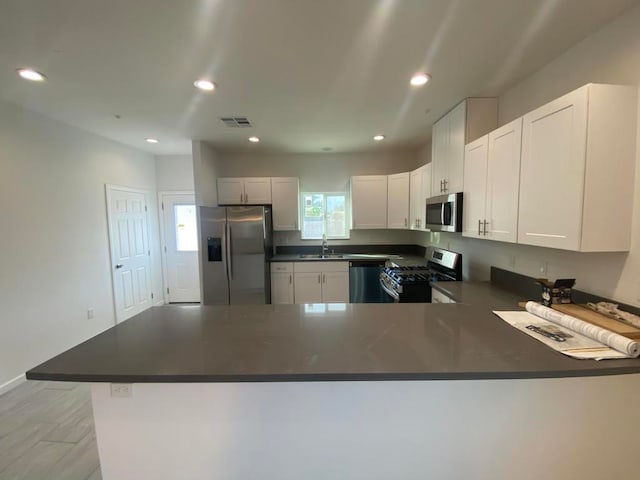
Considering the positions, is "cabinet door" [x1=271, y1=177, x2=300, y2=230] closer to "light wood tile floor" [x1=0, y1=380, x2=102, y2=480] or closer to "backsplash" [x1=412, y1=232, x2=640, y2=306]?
"backsplash" [x1=412, y1=232, x2=640, y2=306]

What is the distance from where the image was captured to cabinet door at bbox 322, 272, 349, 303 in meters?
4.08

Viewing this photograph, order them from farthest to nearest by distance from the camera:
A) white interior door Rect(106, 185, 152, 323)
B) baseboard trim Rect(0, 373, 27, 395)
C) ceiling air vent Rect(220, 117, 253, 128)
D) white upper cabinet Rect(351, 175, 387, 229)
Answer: white upper cabinet Rect(351, 175, 387, 229) < white interior door Rect(106, 185, 152, 323) < ceiling air vent Rect(220, 117, 253, 128) < baseboard trim Rect(0, 373, 27, 395)

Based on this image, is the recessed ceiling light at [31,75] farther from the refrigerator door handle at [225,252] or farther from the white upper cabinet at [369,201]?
the white upper cabinet at [369,201]

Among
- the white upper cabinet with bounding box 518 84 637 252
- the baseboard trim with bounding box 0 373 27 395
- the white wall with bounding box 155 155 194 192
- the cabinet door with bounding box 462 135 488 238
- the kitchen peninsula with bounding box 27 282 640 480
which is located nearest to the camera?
the kitchen peninsula with bounding box 27 282 640 480

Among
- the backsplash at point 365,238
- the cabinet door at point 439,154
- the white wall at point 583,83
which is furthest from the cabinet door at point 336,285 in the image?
the white wall at point 583,83

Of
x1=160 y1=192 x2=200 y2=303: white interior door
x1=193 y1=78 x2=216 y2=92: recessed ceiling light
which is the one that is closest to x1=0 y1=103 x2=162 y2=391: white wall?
x1=160 y1=192 x2=200 y2=303: white interior door

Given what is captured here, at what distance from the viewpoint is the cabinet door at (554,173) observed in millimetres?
1448

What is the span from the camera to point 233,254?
12.5 ft

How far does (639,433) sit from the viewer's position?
126 centimetres

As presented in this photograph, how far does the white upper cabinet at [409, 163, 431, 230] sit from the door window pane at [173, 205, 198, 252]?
3.78 m

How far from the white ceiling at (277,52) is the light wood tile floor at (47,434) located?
2685 mm

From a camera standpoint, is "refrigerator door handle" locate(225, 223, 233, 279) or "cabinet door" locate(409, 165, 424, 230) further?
"refrigerator door handle" locate(225, 223, 233, 279)

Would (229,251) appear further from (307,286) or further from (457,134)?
(457,134)

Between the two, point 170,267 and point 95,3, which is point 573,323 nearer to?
point 95,3
